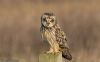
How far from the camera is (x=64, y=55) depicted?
898cm

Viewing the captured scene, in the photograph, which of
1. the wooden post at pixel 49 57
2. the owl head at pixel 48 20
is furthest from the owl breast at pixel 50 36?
the wooden post at pixel 49 57

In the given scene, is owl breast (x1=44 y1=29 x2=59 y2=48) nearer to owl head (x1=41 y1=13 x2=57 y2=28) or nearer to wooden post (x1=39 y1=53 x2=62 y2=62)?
owl head (x1=41 y1=13 x2=57 y2=28)

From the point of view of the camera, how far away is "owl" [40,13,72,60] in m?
8.80

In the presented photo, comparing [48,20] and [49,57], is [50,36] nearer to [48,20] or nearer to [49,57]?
[48,20]

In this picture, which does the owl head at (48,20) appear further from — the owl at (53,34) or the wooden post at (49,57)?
the wooden post at (49,57)

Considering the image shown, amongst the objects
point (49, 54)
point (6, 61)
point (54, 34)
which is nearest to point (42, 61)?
point (49, 54)

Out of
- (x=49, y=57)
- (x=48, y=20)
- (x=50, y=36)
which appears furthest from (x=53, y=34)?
(x=49, y=57)

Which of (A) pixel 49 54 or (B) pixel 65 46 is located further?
(B) pixel 65 46

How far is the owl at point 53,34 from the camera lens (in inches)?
347

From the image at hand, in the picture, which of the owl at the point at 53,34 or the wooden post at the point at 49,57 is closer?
the wooden post at the point at 49,57

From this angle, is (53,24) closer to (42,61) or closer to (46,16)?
(46,16)

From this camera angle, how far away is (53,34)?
29.3 ft

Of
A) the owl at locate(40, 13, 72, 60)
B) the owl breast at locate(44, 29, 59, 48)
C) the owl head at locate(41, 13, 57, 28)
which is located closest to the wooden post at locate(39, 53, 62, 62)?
the owl at locate(40, 13, 72, 60)

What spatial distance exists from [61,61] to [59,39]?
0.70 meters
